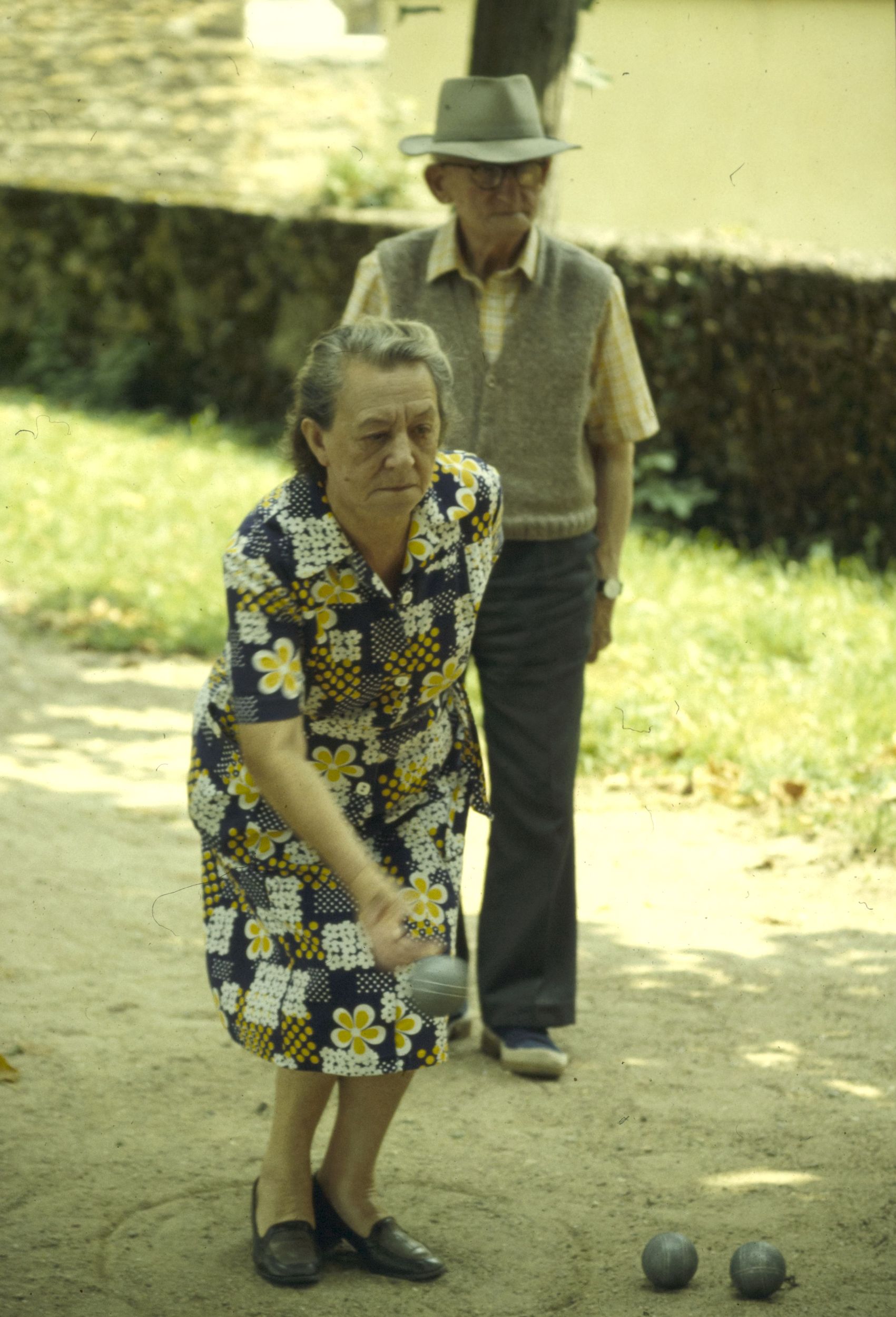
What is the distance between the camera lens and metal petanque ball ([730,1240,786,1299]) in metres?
2.99

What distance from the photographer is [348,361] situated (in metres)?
2.81

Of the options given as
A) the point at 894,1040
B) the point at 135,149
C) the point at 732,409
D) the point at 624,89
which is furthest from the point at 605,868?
the point at 135,149

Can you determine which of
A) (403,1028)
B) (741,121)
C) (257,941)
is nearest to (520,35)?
(257,941)

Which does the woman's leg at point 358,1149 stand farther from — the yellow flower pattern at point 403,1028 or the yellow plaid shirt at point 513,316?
the yellow plaid shirt at point 513,316

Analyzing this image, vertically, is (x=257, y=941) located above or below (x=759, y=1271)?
above

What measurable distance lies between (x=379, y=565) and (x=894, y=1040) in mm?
2340

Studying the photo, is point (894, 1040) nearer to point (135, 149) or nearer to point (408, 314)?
point (408, 314)

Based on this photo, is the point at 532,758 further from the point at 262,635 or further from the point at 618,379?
the point at 262,635

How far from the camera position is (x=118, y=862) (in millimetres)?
5496

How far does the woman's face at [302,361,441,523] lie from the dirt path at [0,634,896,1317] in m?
1.50

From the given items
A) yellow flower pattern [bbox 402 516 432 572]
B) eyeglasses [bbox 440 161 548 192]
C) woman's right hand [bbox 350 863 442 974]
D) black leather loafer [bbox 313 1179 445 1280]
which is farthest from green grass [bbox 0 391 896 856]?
woman's right hand [bbox 350 863 442 974]

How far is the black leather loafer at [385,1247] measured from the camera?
3.08m

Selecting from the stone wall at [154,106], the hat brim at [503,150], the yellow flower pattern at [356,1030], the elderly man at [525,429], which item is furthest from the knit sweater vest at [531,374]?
the stone wall at [154,106]

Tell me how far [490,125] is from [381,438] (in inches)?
54.4
